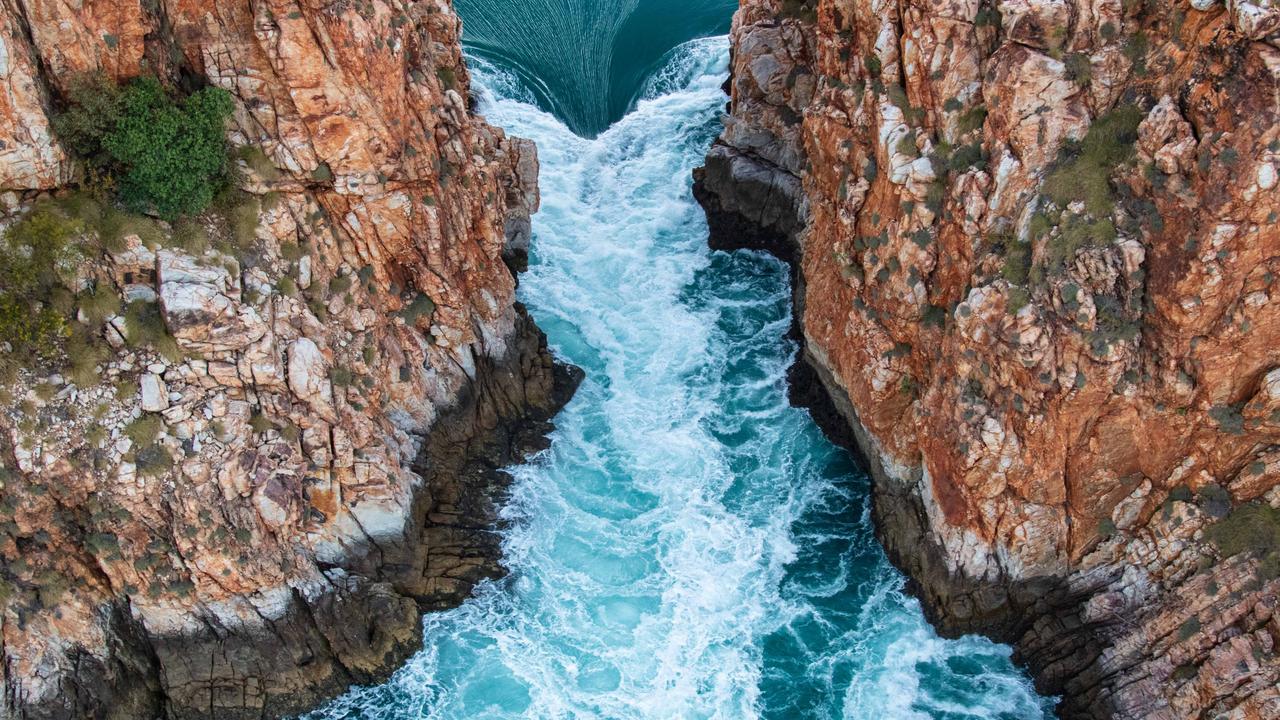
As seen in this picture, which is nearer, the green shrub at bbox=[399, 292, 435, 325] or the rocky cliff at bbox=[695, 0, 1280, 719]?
the rocky cliff at bbox=[695, 0, 1280, 719]


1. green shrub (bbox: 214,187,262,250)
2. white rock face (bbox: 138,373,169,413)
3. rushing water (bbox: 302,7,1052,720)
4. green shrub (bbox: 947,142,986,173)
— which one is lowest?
rushing water (bbox: 302,7,1052,720)

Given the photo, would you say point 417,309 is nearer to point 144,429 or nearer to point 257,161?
point 257,161

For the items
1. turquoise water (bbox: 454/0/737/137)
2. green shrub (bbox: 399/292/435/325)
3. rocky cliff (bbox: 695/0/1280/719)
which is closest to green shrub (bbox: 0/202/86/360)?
green shrub (bbox: 399/292/435/325)

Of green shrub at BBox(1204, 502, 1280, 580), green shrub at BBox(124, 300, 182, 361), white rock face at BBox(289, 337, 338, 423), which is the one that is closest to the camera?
green shrub at BBox(1204, 502, 1280, 580)

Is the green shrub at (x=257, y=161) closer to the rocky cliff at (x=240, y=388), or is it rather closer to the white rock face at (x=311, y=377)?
the rocky cliff at (x=240, y=388)

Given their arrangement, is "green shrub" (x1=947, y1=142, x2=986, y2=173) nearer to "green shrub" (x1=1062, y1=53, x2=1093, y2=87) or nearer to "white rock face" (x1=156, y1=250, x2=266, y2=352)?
"green shrub" (x1=1062, y1=53, x2=1093, y2=87)

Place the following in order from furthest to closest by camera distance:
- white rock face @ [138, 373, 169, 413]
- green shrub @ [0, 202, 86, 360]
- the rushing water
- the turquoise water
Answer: the turquoise water < the rushing water < white rock face @ [138, 373, 169, 413] < green shrub @ [0, 202, 86, 360]
